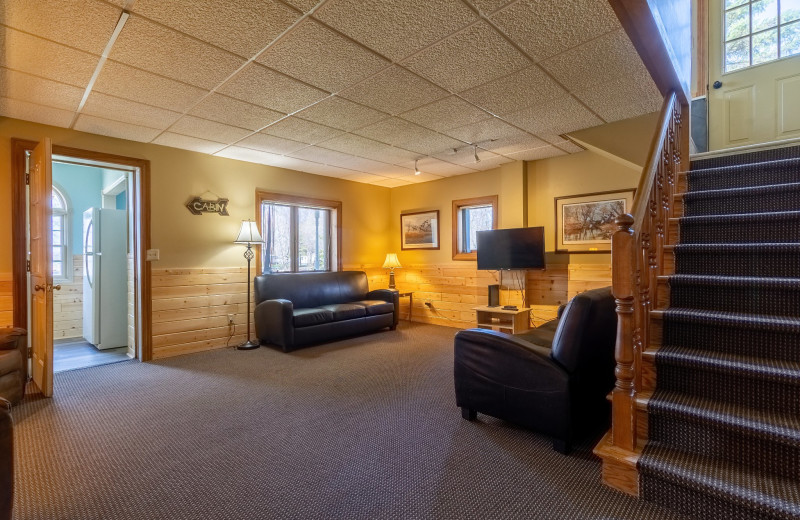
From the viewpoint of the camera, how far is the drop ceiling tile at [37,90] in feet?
8.65

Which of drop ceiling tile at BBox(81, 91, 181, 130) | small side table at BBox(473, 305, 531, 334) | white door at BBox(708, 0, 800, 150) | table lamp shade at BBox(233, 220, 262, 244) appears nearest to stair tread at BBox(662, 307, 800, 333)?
white door at BBox(708, 0, 800, 150)

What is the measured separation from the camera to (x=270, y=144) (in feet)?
13.9

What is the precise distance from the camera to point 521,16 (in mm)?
2049

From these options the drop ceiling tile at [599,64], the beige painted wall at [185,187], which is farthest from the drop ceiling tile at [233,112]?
the drop ceiling tile at [599,64]

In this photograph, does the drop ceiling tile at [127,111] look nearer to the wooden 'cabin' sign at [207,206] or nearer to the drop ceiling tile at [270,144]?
the drop ceiling tile at [270,144]

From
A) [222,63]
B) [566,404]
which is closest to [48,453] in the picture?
[222,63]

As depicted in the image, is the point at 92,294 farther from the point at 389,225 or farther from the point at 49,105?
the point at 389,225

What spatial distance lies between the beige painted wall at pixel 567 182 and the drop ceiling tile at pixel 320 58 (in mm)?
3109

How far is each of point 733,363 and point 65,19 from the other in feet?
12.3

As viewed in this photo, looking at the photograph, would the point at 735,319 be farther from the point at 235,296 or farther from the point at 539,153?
the point at 235,296

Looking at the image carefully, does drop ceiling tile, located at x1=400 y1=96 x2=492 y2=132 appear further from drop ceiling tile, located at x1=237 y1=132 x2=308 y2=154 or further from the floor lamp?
the floor lamp

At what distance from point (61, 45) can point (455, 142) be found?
3304mm

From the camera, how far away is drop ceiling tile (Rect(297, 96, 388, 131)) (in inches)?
124

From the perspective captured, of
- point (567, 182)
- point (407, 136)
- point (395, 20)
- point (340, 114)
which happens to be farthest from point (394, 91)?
point (567, 182)
